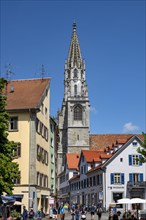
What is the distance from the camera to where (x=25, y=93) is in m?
45.9

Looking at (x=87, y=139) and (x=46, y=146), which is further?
(x=87, y=139)

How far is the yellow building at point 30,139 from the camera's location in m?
40.5

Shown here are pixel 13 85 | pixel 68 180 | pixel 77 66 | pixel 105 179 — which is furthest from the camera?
pixel 77 66

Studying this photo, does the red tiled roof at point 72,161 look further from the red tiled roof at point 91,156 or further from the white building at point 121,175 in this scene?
the white building at point 121,175

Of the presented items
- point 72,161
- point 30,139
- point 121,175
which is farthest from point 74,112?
point 30,139

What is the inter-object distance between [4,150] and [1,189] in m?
2.52

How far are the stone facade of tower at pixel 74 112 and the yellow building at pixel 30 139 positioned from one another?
238 feet

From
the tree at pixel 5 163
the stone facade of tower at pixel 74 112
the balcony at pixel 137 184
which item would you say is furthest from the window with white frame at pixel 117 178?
the stone facade of tower at pixel 74 112

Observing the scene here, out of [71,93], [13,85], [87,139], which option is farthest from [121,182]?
[71,93]

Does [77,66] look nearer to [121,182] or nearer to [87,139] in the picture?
[87,139]

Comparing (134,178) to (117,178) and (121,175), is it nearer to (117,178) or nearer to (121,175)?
(121,175)

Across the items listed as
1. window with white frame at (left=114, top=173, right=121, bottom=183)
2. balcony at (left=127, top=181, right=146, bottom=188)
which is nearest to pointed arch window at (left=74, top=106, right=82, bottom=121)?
window with white frame at (left=114, top=173, right=121, bottom=183)

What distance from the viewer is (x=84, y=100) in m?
124

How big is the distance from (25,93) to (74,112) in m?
77.4
